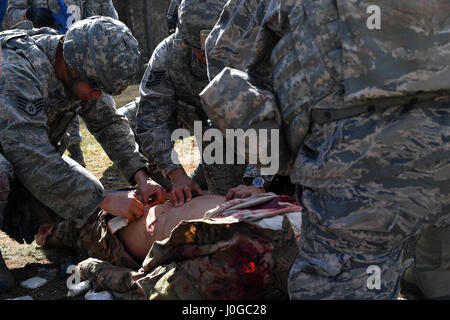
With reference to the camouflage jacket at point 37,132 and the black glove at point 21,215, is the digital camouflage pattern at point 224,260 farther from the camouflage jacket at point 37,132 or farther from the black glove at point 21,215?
the black glove at point 21,215

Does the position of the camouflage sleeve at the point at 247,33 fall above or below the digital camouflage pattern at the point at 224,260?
above

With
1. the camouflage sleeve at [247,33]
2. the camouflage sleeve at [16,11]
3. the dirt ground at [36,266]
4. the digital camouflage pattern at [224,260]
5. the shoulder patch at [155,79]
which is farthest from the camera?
the camouflage sleeve at [16,11]

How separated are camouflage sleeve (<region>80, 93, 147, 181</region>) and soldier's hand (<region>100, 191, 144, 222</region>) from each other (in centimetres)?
67

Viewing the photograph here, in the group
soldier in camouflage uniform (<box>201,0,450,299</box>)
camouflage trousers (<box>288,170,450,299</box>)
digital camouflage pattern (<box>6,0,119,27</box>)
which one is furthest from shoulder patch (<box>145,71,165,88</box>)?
camouflage trousers (<box>288,170,450,299</box>)

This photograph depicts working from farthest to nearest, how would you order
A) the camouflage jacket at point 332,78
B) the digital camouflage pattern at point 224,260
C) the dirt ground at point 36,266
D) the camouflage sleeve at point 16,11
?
the camouflage sleeve at point 16,11 < the dirt ground at point 36,266 < the digital camouflage pattern at point 224,260 < the camouflage jacket at point 332,78

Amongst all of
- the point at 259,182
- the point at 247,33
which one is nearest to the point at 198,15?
the point at 259,182

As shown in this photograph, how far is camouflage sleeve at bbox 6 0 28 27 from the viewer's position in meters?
5.80

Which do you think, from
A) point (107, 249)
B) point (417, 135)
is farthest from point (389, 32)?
point (107, 249)

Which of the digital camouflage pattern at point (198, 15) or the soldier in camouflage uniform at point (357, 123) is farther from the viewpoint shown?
the digital camouflage pattern at point (198, 15)

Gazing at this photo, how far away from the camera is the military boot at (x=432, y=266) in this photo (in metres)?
2.53

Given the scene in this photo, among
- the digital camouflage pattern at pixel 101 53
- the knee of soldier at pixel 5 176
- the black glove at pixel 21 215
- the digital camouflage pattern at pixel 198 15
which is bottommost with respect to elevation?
the black glove at pixel 21 215

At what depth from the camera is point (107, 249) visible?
3201 millimetres

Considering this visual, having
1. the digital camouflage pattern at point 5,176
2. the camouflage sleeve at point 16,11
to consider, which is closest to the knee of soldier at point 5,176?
the digital camouflage pattern at point 5,176
